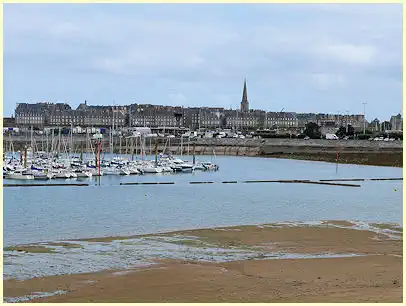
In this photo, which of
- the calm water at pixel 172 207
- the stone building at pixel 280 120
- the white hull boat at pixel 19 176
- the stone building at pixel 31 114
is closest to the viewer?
the calm water at pixel 172 207

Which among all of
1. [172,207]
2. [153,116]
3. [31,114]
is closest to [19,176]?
[172,207]

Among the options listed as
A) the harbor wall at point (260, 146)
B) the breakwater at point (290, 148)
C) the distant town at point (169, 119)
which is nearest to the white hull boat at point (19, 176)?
the breakwater at point (290, 148)

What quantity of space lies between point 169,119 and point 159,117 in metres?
3.00

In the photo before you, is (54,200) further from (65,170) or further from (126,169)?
(126,169)

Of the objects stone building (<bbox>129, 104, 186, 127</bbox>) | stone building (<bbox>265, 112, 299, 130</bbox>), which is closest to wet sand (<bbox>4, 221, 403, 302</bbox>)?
stone building (<bbox>129, 104, 186, 127</bbox>)

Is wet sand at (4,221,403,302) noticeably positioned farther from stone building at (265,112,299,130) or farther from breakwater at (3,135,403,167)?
stone building at (265,112,299,130)

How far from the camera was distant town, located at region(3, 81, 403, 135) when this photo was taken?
539ft

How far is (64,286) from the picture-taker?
14.1 meters

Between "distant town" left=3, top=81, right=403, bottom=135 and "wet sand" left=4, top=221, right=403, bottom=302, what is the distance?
138393 mm

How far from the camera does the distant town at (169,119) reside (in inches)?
6467

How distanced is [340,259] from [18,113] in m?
155

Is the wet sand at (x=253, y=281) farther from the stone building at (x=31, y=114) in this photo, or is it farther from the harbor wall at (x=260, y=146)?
the stone building at (x=31, y=114)

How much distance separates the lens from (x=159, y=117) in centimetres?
17325

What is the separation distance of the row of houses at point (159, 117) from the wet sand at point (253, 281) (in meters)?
145
